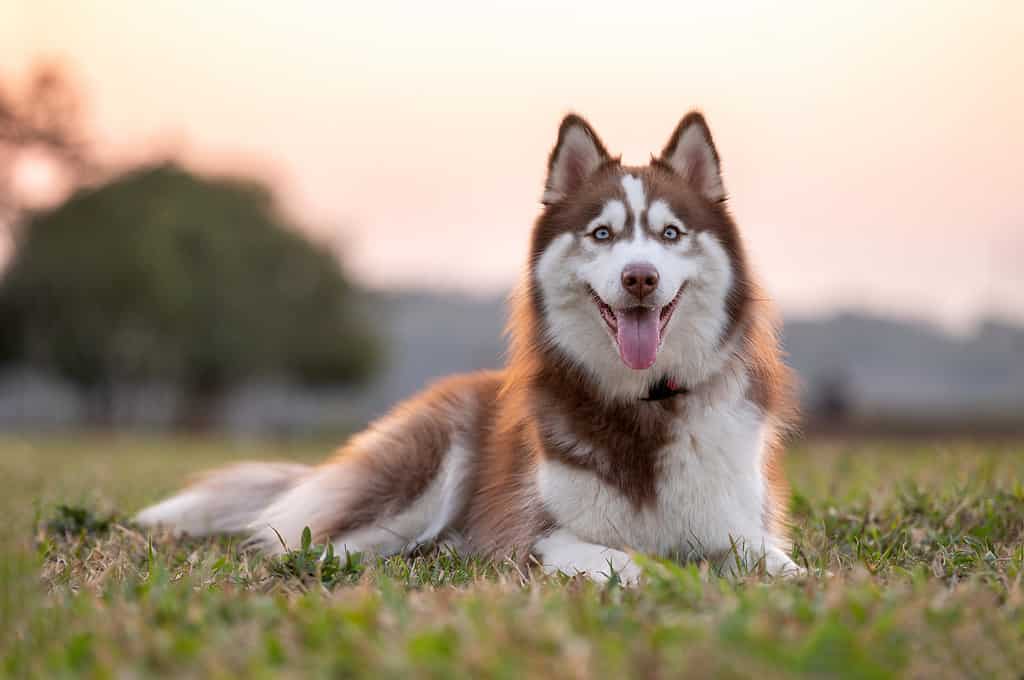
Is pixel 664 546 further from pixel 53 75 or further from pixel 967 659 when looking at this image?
pixel 53 75

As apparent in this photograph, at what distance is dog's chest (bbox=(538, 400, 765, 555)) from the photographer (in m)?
4.16

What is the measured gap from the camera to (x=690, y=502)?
4.17m

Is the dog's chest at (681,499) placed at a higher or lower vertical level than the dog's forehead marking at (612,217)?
lower

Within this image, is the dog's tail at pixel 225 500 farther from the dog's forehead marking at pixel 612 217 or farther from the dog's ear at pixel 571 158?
the dog's forehead marking at pixel 612 217

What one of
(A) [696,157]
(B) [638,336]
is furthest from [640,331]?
(A) [696,157]

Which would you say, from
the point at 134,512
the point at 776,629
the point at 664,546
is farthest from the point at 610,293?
the point at 134,512

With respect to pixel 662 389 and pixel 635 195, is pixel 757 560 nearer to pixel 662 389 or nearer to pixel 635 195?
pixel 662 389

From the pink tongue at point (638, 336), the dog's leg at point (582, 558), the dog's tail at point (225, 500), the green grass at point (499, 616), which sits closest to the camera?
the green grass at point (499, 616)

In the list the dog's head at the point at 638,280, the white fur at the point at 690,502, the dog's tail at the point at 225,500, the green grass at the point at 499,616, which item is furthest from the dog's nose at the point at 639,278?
the dog's tail at the point at 225,500

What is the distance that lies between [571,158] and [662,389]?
4.20 ft

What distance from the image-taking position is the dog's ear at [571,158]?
15.5 ft

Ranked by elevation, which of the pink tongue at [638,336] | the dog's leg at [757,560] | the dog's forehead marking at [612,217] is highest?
the dog's forehead marking at [612,217]

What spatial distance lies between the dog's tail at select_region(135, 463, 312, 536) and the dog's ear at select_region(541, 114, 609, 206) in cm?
237

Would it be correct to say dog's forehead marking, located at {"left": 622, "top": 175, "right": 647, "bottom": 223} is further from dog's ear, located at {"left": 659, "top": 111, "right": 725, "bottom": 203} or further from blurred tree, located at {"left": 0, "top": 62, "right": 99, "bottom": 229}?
blurred tree, located at {"left": 0, "top": 62, "right": 99, "bottom": 229}
